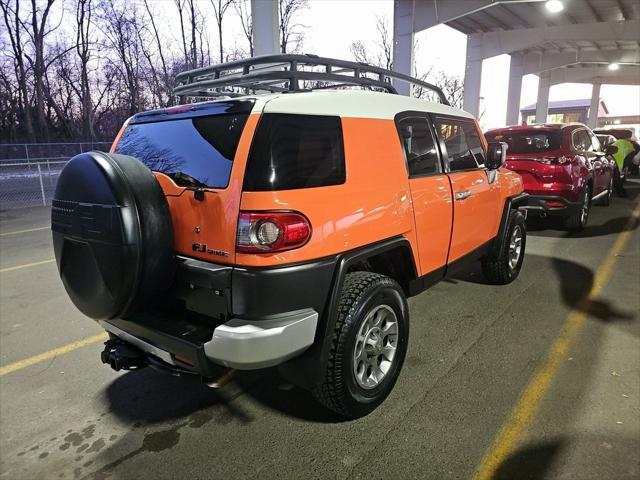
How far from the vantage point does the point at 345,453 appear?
242cm

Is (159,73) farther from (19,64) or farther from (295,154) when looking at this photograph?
(295,154)

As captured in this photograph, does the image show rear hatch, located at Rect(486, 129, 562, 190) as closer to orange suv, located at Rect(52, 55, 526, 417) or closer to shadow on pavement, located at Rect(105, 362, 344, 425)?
orange suv, located at Rect(52, 55, 526, 417)

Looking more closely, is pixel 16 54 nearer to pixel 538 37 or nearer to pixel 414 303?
pixel 538 37

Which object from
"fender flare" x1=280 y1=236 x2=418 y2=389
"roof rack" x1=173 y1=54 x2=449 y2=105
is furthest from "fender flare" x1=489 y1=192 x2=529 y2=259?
"fender flare" x1=280 y1=236 x2=418 y2=389

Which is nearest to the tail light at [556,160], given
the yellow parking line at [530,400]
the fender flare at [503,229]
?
the fender flare at [503,229]

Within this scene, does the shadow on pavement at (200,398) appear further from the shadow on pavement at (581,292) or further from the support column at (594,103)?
the support column at (594,103)

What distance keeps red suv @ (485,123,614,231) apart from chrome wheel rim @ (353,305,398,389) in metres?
5.19

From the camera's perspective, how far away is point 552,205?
725 centimetres

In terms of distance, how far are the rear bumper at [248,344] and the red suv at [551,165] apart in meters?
5.99

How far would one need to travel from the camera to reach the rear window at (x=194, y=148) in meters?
2.33

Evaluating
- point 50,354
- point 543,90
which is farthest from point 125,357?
point 543,90

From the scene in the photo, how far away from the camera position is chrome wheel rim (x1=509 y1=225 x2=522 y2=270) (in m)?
4.98

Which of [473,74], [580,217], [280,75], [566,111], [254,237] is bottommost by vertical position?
[580,217]

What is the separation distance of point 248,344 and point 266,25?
29.5 feet
